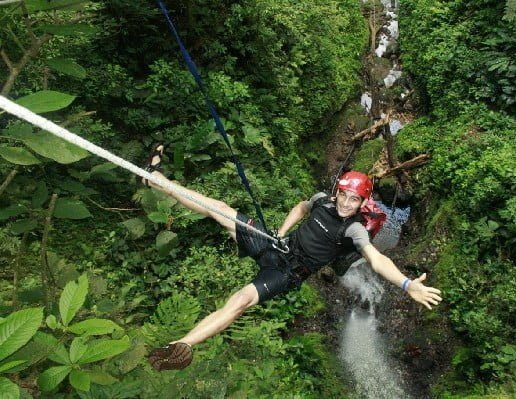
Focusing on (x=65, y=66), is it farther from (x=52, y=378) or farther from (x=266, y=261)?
(x=266, y=261)

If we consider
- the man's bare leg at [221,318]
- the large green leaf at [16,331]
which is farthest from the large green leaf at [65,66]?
the man's bare leg at [221,318]

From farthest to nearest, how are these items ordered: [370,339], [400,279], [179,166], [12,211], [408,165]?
[408,165], [370,339], [179,166], [400,279], [12,211]

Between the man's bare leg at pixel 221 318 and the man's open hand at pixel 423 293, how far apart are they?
155 cm

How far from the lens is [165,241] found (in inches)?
211

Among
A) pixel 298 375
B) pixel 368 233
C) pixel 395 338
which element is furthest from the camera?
pixel 395 338

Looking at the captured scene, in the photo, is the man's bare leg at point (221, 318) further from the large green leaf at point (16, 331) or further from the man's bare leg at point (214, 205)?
the large green leaf at point (16, 331)

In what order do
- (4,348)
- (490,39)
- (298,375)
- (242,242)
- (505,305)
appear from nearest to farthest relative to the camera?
1. (4,348)
2. (242,242)
3. (298,375)
4. (505,305)
5. (490,39)

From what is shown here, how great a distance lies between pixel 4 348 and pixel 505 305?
262 inches

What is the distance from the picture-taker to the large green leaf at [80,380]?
1.33 m

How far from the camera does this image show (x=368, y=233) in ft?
14.1

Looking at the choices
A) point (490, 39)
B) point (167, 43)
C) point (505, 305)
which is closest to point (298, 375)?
point (505, 305)

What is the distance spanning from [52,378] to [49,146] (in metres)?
0.73

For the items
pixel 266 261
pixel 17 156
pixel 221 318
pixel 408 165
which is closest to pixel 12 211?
pixel 17 156

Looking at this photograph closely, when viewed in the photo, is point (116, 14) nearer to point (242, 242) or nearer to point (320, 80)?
point (242, 242)
